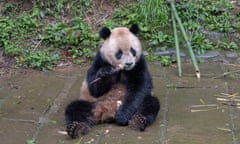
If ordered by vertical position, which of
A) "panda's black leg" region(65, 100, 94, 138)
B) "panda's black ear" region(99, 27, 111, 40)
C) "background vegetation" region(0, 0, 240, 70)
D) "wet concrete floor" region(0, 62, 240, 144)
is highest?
"panda's black ear" region(99, 27, 111, 40)

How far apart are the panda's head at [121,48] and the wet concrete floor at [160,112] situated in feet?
1.95

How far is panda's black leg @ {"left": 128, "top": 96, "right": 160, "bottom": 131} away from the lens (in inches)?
182

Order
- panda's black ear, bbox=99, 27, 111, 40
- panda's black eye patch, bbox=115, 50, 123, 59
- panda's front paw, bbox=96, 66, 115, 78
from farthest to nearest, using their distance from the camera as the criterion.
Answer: panda's black ear, bbox=99, 27, 111, 40 < panda's black eye patch, bbox=115, 50, 123, 59 < panda's front paw, bbox=96, 66, 115, 78

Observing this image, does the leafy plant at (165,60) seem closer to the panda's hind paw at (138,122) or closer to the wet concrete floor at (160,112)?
the wet concrete floor at (160,112)

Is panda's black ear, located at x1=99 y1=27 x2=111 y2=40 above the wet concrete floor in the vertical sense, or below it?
above

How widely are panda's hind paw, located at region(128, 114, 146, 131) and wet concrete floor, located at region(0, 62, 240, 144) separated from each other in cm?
5

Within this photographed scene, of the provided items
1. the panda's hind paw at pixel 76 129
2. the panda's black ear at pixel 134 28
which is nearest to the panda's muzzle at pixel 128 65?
the panda's black ear at pixel 134 28

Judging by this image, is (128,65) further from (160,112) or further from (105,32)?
(160,112)

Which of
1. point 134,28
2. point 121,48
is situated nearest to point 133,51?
point 121,48

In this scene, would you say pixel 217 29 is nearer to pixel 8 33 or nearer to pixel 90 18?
pixel 90 18

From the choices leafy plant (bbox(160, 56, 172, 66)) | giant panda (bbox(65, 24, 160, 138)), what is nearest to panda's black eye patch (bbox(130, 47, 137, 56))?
giant panda (bbox(65, 24, 160, 138))

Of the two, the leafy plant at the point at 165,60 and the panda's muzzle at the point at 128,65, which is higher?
the panda's muzzle at the point at 128,65

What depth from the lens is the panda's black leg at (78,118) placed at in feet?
14.8

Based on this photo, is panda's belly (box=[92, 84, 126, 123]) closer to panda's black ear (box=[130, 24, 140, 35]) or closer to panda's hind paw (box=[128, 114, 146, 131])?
panda's hind paw (box=[128, 114, 146, 131])
